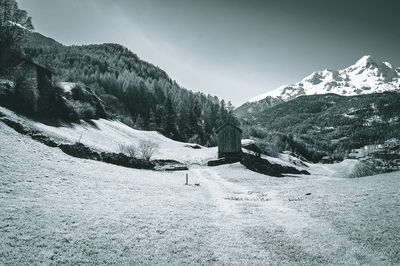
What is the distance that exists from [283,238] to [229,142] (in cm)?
3557

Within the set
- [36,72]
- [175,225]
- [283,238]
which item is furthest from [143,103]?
[283,238]

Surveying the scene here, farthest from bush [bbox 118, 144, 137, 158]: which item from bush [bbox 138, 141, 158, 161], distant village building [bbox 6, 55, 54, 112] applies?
distant village building [bbox 6, 55, 54, 112]

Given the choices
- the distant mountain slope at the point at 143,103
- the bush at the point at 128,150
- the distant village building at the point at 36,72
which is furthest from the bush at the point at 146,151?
the distant mountain slope at the point at 143,103

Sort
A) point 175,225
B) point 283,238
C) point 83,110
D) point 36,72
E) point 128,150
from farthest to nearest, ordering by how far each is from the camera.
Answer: point 83,110
point 36,72
point 128,150
point 175,225
point 283,238

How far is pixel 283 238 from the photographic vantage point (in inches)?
350

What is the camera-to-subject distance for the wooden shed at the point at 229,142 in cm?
4412

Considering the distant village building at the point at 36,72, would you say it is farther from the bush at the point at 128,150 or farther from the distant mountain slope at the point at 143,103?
the distant mountain slope at the point at 143,103

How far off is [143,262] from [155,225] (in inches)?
108

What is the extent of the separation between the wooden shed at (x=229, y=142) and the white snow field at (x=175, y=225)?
2884cm

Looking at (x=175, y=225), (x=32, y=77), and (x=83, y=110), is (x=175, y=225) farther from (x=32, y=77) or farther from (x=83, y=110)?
(x=83, y=110)

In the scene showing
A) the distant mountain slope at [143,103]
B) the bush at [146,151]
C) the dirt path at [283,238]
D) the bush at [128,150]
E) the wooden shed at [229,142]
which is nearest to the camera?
the dirt path at [283,238]

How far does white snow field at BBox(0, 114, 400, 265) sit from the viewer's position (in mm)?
7125

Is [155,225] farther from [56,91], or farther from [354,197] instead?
[56,91]

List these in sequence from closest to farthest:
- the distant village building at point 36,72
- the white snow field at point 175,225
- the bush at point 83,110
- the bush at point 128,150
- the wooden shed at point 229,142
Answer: the white snow field at point 175,225, the bush at point 128,150, the distant village building at point 36,72, the wooden shed at point 229,142, the bush at point 83,110
